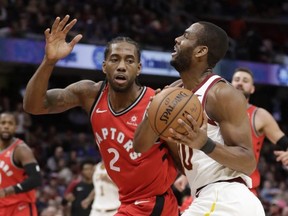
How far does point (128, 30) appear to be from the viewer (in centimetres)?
1647

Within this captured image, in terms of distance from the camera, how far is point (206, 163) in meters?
3.82

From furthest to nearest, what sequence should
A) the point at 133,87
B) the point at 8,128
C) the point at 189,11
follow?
1. the point at 189,11
2. the point at 8,128
3. the point at 133,87

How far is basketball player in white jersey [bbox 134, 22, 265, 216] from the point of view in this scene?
11.5ft

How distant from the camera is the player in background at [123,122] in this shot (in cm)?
450

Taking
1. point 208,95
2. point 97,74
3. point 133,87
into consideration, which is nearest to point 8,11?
point 97,74

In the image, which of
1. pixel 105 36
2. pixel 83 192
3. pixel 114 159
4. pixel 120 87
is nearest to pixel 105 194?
pixel 83 192

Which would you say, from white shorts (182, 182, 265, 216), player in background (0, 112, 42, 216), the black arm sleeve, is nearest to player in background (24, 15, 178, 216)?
white shorts (182, 182, 265, 216)

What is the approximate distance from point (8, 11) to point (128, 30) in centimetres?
329

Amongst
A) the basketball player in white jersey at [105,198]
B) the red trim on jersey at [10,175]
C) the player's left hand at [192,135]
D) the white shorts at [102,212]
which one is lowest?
the white shorts at [102,212]

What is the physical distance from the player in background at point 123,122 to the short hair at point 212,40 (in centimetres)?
76

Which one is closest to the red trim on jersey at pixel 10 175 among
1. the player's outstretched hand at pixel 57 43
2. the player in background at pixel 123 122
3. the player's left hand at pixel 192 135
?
the player in background at pixel 123 122

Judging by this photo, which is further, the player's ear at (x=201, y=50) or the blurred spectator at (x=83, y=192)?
the blurred spectator at (x=83, y=192)

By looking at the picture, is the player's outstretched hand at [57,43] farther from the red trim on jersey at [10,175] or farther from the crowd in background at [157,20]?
the crowd in background at [157,20]

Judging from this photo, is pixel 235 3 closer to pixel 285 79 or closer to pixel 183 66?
pixel 285 79
